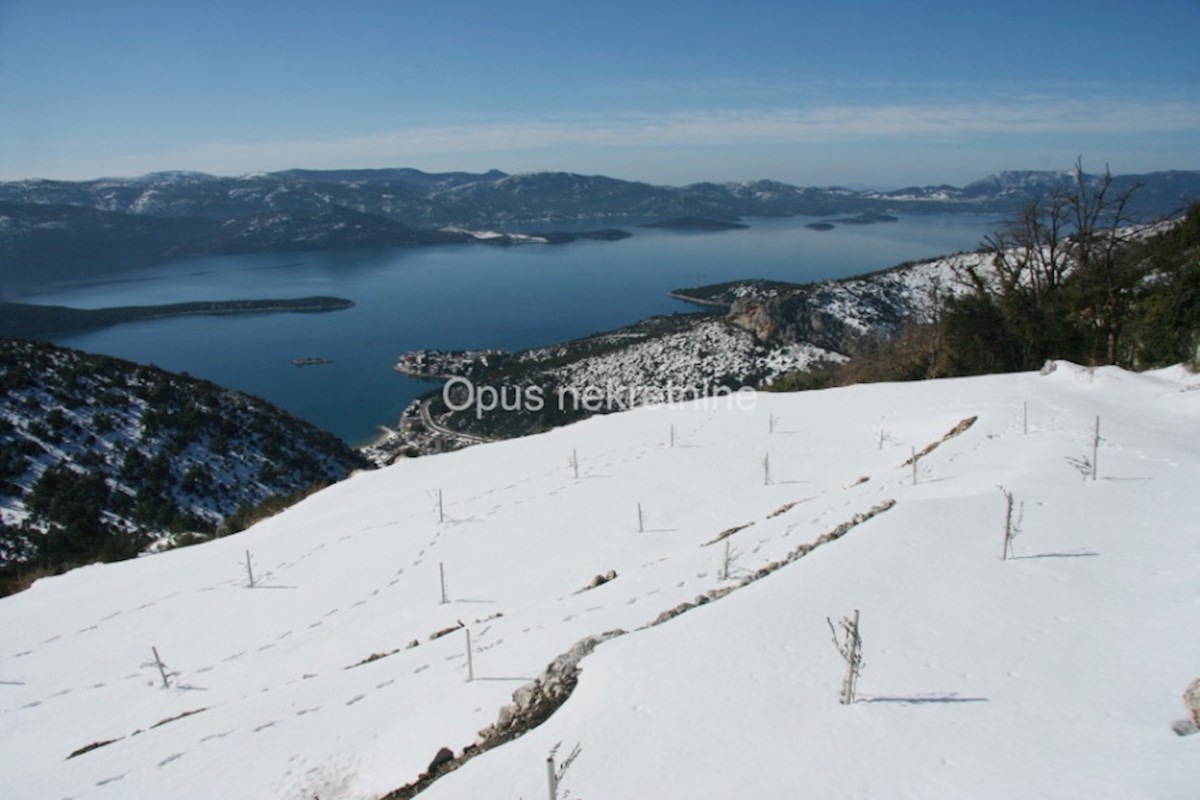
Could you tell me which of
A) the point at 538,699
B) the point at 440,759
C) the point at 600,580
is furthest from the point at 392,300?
the point at 440,759

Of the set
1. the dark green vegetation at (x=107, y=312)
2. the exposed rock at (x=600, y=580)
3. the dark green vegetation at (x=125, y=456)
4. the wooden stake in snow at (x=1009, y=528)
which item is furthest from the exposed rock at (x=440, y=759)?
the dark green vegetation at (x=107, y=312)

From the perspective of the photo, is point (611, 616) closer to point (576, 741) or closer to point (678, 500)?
point (576, 741)

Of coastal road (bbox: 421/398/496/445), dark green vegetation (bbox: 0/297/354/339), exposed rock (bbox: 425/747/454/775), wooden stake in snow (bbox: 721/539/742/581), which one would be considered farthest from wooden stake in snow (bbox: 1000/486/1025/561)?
dark green vegetation (bbox: 0/297/354/339)

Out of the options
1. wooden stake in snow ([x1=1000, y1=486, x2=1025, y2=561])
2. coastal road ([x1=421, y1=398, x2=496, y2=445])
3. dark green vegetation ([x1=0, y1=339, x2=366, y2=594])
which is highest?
wooden stake in snow ([x1=1000, y1=486, x2=1025, y2=561])

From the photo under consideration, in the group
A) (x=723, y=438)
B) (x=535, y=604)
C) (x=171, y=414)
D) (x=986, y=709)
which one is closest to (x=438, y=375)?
(x=171, y=414)

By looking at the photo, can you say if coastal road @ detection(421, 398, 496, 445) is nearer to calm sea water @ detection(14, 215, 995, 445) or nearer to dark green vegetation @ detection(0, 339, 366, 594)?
calm sea water @ detection(14, 215, 995, 445)

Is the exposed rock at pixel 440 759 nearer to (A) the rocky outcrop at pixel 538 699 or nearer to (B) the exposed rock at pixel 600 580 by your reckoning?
(A) the rocky outcrop at pixel 538 699
